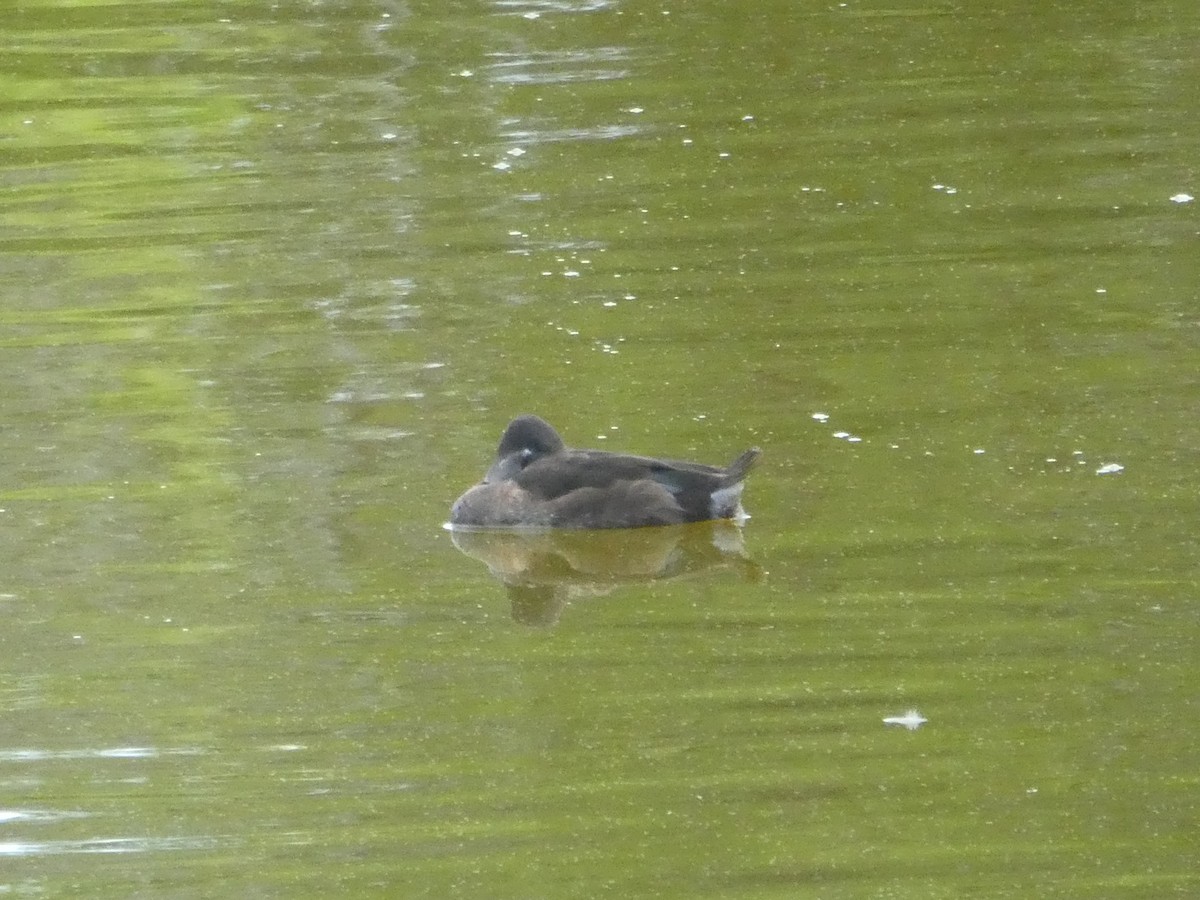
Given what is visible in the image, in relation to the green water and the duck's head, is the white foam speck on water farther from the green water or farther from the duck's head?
the duck's head

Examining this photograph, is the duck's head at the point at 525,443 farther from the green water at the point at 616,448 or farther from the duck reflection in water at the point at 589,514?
the green water at the point at 616,448

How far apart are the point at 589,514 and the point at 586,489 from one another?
0.32ft

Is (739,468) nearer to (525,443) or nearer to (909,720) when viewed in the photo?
(525,443)

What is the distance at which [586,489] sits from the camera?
9219mm

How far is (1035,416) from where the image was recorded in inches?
386

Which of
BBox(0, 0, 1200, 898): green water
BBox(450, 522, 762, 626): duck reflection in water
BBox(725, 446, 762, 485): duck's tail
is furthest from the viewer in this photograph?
BBox(725, 446, 762, 485): duck's tail

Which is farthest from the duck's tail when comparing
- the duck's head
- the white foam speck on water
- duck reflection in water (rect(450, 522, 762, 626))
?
the white foam speck on water

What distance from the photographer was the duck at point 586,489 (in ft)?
29.7

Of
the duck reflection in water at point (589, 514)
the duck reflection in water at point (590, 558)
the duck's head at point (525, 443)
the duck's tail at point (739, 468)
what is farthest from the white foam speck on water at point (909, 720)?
the duck's head at point (525, 443)

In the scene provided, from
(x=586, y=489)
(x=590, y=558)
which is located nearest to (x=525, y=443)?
(x=586, y=489)

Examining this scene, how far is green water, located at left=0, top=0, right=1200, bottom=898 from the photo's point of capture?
6883 millimetres

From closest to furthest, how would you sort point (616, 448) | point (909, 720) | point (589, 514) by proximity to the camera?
point (909, 720) → point (589, 514) → point (616, 448)

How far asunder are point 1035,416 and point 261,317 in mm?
3679

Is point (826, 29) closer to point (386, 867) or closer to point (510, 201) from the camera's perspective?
point (510, 201)
